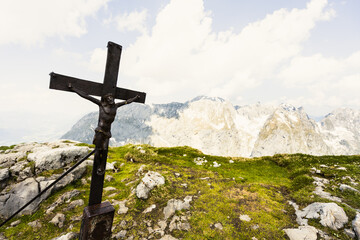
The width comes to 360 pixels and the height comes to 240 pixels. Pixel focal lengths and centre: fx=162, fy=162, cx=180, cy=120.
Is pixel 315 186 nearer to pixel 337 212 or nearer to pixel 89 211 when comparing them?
pixel 337 212

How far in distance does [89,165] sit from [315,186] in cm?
1640

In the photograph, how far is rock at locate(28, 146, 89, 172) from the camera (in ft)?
35.1

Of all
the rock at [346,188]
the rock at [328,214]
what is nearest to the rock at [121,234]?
the rock at [328,214]

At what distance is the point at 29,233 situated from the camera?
23.2ft

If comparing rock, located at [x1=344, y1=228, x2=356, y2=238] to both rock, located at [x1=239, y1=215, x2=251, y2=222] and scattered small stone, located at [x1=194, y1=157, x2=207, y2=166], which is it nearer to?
rock, located at [x1=239, y1=215, x2=251, y2=222]

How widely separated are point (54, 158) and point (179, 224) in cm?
971

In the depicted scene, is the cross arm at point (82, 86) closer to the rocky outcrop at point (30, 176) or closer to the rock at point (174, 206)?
the rock at point (174, 206)

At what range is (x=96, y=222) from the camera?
5355 millimetres

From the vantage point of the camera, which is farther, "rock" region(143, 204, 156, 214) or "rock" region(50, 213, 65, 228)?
"rock" region(143, 204, 156, 214)

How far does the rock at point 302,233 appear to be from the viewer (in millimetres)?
6555

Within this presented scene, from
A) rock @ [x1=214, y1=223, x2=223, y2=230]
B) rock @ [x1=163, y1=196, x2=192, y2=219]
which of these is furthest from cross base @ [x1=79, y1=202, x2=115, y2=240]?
rock @ [x1=214, y1=223, x2=223, y2=230]

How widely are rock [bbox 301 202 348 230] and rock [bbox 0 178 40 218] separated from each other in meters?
13.8

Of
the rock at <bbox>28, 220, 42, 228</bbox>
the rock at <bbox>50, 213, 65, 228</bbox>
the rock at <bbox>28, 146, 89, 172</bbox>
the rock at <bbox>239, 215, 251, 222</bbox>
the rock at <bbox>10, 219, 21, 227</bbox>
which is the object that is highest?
the rock at <bbox>28, 146, 89, 172</bbox>

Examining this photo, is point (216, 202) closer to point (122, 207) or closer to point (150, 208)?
point (150, 208)
